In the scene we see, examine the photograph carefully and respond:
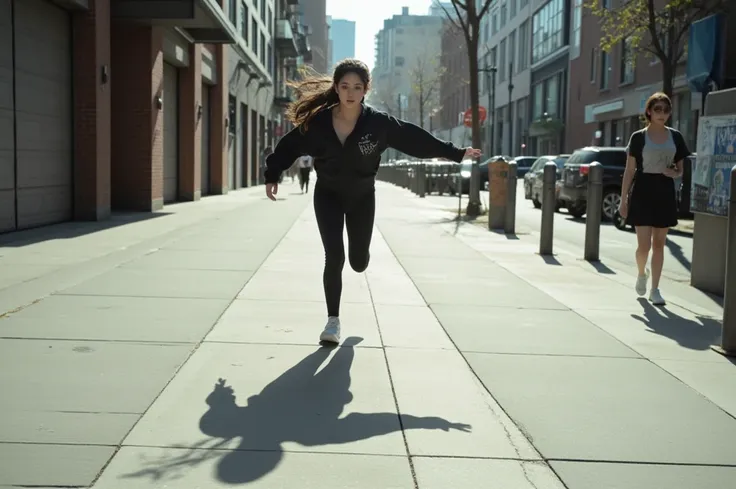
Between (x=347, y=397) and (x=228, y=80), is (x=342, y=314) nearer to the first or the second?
(x=347, y=397)

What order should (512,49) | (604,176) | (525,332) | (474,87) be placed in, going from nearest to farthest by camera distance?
(525,332) < (604,176) < (474,87) < (512,49)

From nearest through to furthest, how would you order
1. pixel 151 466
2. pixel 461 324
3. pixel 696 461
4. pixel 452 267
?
1. pixel 151 466
2. pixel 696 461
3. pixel 461 324
4. pixel 452 267

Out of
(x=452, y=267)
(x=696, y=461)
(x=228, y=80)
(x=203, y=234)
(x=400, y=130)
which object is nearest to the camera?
(x=696, y=461)

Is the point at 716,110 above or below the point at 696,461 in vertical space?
above

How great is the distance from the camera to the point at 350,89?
5.67 m

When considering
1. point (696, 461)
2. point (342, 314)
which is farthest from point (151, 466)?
point (342, 314)

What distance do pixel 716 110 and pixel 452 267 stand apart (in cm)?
326

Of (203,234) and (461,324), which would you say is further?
(203,234)

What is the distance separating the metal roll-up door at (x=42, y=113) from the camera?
12.9 metres

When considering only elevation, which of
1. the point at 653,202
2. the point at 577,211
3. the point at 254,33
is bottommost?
the point at 577,211

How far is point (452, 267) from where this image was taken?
1023 cm

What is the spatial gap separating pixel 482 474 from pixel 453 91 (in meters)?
95.2

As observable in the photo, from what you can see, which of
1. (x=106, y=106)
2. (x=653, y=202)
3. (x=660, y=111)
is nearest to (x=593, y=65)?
(x=106, y=106)

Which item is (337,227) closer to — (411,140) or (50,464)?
(411,140)
